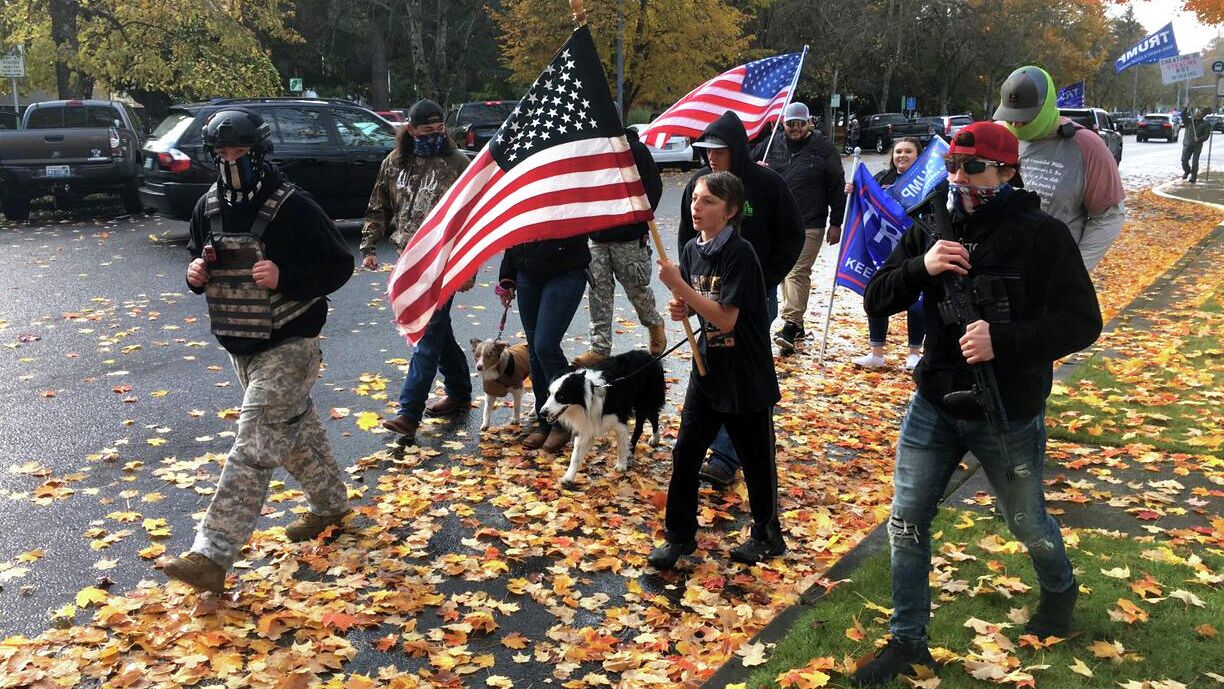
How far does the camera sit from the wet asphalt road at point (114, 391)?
4930 millimetres

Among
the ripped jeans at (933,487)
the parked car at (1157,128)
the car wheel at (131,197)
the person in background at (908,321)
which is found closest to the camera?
the ripped jeans at (933,487)

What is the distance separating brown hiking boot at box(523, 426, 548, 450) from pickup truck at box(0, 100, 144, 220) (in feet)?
45.9

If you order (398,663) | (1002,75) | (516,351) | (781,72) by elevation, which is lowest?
(398,663)

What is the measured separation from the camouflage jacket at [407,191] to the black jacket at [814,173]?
3.33 metres

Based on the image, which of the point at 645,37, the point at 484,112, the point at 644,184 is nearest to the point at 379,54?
the point at 645,37

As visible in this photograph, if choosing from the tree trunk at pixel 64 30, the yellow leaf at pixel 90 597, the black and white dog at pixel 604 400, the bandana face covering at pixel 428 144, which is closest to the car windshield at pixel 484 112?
the tree trunk at pixel 64 30

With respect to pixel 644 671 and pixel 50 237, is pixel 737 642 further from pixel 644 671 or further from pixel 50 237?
pixel 50 237

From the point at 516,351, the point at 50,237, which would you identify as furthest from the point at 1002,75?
the point at 516,351

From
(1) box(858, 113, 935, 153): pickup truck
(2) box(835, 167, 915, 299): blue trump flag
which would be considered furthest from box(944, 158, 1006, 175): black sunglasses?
(1) box(858, 113, 935, 153): pickup truck

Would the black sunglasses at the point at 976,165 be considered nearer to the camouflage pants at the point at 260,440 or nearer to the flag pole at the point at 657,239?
the flag pole at the point at 657,239

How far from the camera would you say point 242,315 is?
4539 mm

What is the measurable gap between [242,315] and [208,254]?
312 mm

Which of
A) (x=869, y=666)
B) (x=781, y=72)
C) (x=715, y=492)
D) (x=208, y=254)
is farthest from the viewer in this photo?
(x=781, y=72)

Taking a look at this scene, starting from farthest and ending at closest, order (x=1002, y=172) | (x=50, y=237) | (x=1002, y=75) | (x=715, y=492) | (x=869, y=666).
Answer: (x=1002, y=75) → (x=50, y=237) → (x=715, y=492) → (x=869, y=666) → (x=1002, y=172)
